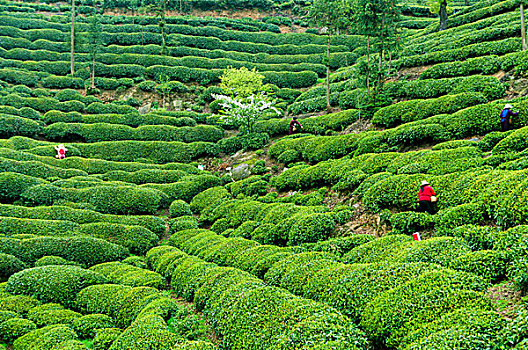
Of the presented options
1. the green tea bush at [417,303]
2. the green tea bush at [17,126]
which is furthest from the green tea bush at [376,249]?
the green tea bush at [17,126]

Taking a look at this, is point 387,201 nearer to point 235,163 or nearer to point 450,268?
point 450,268

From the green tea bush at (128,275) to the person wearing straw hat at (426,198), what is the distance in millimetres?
10994

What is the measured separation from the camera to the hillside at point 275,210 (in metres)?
8.41

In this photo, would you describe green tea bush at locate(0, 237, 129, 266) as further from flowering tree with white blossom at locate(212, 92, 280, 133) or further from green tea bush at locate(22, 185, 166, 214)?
flowering tree with white blossom at locate(212, 92, 280, 133)

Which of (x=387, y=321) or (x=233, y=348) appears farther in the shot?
(x=233, y=348)

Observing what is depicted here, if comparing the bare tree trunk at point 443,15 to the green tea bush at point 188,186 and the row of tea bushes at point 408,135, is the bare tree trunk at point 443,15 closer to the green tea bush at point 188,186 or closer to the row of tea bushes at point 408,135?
the row of tea bushes at point 408,135

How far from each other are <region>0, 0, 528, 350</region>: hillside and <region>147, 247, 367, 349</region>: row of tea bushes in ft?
0.20

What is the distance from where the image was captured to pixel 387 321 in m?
7.75

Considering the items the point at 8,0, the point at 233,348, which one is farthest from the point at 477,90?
the point at 8,0

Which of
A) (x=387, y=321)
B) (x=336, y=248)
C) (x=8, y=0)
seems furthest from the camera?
(x=8, y=0)

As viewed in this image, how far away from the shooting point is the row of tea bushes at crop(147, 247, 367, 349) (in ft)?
25.8

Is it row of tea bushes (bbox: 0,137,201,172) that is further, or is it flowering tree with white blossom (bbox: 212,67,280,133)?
flowering tree with white blossom (bbox: 212,67,280,133)

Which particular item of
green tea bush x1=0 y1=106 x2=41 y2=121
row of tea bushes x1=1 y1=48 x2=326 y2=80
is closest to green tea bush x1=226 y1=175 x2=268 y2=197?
green tea bush x1=0 y1=106 x2=41 y2=121

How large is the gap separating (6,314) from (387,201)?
47.4ft
